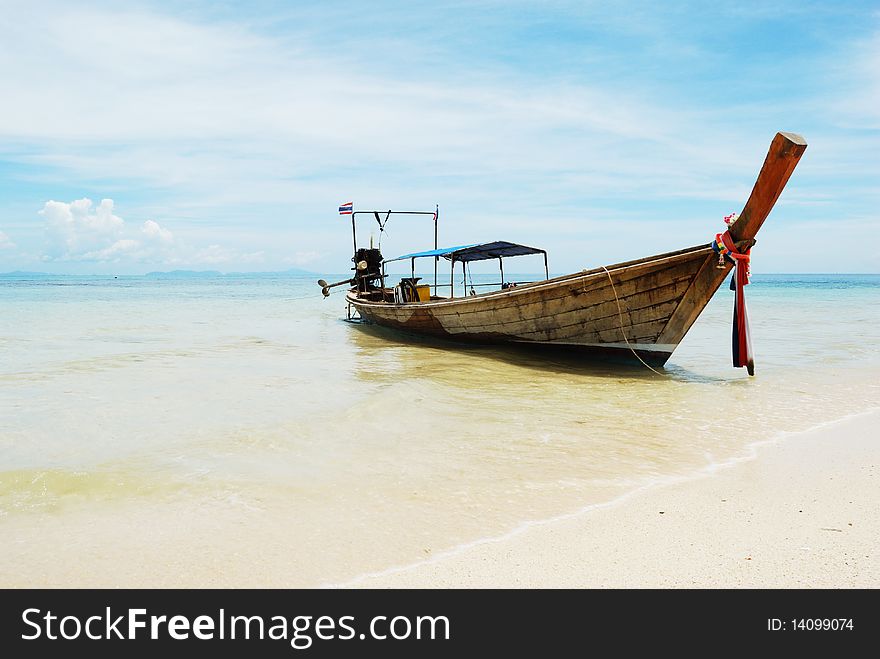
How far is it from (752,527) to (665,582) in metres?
1.02

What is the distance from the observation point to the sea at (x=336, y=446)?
3.69 metres

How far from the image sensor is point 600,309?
10320 millimetres

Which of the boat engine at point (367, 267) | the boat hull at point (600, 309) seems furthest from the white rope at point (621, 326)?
the boat engine at point (367, 267)

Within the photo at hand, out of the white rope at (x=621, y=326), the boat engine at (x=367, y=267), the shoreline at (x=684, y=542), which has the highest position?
the boat engine at (x=367, y=267)

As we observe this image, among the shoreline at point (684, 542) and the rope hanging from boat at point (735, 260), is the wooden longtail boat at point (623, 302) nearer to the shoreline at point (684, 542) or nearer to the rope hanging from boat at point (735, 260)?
the rope hanging from boat at point (735, 260)

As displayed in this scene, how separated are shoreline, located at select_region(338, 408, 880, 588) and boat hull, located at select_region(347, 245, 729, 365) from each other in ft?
15.9

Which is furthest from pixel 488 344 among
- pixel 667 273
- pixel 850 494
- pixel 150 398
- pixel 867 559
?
pixel 867 559

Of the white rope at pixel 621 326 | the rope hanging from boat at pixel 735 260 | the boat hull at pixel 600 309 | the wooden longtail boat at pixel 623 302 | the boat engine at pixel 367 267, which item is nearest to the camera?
the wooden longtail boat at pixel 623 302

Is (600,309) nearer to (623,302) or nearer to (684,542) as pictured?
(623,302)

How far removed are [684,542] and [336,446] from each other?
3.41 m

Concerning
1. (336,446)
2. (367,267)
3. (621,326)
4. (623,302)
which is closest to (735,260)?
(623,302)

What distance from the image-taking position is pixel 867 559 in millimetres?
3230

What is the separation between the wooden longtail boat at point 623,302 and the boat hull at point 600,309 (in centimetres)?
1
